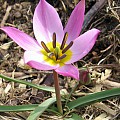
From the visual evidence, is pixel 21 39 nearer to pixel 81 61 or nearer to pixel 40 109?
pixel 40 109

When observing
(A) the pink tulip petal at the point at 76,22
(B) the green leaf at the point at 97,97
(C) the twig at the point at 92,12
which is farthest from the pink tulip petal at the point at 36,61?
(C) the twig at the point at 92,12

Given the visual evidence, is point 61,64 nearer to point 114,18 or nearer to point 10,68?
point 10,68

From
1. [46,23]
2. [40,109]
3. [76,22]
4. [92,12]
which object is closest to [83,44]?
[76,22]

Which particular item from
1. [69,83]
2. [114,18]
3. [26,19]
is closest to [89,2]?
[114,18]

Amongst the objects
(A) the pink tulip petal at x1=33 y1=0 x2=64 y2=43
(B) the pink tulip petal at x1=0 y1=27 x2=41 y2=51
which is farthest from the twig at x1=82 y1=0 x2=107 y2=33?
(B) the pink tulip petal at x1=0 y1=27 x2=41 y2=51

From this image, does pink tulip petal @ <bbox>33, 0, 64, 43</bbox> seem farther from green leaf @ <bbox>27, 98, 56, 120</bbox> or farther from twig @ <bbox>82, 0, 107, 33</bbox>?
twig @ <bbox>82, 0, 107, 33</bbox>

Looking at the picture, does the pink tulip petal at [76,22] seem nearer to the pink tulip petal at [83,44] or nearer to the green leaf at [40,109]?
the pink tulip petal at [83,44]
